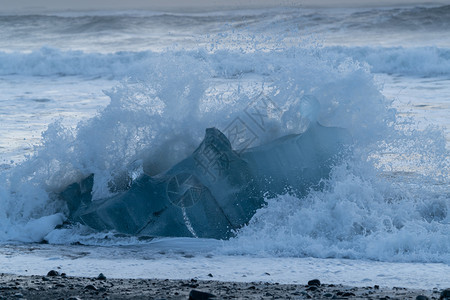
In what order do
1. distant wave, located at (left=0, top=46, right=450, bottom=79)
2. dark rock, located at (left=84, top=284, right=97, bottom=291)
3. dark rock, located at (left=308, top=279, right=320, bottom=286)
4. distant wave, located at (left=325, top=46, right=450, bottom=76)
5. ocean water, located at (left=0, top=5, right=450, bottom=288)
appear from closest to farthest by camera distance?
dark rock, located at (left=84, top=284, right=97, bottom=291) < dark rock, located at (left=308, top=279, right=320, bottom=286) < ocean water, located at (left=0, top=5, right=450, bottom=288) < distant wave, located at (left=325, top=46, right=450, bottom=76) < distant wave, located at (left=0, top=46, right=450, bottom=79)

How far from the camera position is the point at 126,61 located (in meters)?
17.8

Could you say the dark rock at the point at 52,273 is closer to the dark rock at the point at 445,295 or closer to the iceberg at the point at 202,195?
the iceberg at the point at 202,195

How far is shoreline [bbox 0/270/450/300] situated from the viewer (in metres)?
3.34

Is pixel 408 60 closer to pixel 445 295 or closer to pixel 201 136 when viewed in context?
pixel 201 136

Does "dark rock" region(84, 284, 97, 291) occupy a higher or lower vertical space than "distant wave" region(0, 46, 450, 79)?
lower

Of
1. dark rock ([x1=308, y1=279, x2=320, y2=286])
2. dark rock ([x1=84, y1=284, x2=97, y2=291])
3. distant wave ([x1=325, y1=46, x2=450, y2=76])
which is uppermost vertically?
distant wave ([x1=325, y1=46, x2=450, y2=76])

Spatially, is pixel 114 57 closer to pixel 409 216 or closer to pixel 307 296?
pixel 409 216

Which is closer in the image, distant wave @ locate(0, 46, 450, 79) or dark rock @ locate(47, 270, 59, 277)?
dark rock @ locate(47, 270, 59, 277)

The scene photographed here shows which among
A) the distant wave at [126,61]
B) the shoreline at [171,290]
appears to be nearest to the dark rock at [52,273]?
the shoreline at [171,290]

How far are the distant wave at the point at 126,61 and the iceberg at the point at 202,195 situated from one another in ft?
30.0

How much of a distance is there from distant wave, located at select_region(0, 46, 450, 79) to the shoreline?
10667mm

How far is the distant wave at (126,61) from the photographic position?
14.8 meters

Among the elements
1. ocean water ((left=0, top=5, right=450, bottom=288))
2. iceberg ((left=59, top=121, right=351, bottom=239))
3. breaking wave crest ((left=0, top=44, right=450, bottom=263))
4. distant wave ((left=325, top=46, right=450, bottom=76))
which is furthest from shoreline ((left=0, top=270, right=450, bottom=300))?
distant wave ((left=325, top=46, right=450, bottom=76))

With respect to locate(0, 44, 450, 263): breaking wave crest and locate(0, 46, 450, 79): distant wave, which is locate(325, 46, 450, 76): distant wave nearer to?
locate(0, 46, 450, 79): distant wave
